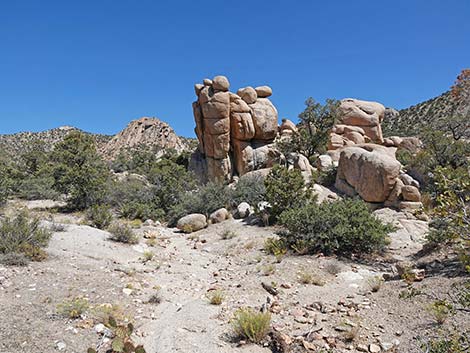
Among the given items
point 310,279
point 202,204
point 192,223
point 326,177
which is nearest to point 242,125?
point 326,177

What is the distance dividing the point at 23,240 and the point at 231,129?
71.4 ft

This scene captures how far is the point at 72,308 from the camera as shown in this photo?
507 cm

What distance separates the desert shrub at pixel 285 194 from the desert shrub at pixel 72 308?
847 centimetres

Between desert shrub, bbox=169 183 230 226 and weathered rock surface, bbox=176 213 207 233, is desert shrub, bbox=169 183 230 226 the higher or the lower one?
the higher one

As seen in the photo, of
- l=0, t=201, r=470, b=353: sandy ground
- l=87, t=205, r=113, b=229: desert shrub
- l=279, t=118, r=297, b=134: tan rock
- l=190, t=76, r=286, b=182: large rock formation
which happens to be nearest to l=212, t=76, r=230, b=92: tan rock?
l=190, t=76, r=286, b=182: large rock formation

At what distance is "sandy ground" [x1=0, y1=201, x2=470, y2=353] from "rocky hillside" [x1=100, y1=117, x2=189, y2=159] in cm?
6081

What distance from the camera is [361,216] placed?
9523 mm

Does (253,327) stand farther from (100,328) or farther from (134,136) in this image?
(134,136)

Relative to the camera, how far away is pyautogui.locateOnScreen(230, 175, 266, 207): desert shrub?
1611 centimetres

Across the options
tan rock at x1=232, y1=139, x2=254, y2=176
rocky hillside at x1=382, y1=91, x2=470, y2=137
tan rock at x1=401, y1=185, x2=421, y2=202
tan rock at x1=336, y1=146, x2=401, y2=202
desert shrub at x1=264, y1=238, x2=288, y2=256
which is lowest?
desert shrub at x1=264, y1=238, x2=288, y2=256

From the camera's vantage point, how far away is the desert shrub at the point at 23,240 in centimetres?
717

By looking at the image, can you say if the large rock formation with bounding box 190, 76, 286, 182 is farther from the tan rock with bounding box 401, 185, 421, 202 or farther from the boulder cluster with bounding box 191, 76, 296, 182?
the tan rock with bounding box 401, 185, 421, 202

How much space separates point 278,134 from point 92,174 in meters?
18.4

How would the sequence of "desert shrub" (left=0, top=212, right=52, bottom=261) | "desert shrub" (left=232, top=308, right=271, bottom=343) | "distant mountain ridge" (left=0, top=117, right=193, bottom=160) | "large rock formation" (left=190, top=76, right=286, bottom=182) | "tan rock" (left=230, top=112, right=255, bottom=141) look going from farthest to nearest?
"distant mountain ridge" (left=0, top=117, right=193, bottom=160) → "tan rock" (left=230, top=112, right=255, bottom=141) → "large rock formation" (left=190, top=76, right=286, bottom=182) → "desert shrub" (left=0, top=212, right=52, bottom=261) → "desert shrub" (left=232, top=308, right=271, bottom=343)
